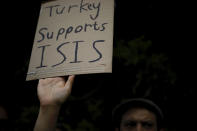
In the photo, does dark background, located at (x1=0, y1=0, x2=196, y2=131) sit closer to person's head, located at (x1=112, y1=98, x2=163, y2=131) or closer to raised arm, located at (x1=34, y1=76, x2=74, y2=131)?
person's head, located at (x1=112, y1=98, x2=163, y2=131)

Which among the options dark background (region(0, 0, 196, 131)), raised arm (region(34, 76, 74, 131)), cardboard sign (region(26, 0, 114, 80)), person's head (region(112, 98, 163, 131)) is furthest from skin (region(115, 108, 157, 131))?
cardboard sign (region(26, 0, 114, 80))

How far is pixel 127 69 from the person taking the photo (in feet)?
11.4

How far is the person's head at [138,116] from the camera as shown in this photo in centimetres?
279

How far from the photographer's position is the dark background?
3250 millimetres

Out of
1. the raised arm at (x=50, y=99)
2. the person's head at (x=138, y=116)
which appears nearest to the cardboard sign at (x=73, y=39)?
the raised arm at (x=50, y=99)

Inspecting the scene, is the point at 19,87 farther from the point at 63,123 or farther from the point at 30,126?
the point at 63,123

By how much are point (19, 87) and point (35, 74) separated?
5.59 ft

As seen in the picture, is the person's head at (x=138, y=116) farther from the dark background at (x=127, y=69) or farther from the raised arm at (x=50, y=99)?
the raised arm at (x=50, y=99)

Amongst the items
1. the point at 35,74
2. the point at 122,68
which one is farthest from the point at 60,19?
the point at 122,68

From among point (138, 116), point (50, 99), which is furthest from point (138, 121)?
point (50, 99)

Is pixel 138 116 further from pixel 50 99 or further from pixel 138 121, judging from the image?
pixel 50 99

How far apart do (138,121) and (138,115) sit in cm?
9

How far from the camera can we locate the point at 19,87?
11.8 feet

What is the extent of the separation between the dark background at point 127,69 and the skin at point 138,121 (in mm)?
397
